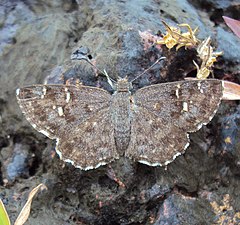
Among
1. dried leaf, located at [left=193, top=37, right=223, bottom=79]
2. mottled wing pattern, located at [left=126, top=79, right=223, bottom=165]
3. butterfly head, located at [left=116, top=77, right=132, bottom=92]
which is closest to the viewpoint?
mottled wing pattern, located at [left=126, top=79, right=223, bottom=165]

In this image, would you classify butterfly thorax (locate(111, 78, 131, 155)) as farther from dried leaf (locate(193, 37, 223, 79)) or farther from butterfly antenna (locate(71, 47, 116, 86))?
dried leaf (locate(193, 37, 223, 79))

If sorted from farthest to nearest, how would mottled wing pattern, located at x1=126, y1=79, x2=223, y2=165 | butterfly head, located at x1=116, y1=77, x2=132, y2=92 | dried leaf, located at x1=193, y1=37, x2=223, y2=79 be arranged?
1. dried leaf, located at x1=193, y1=37, x2=223, y2=79
2. butterfly head, located at x1=116, y1=77, x2=132, y2=92
3. mottled wing pattern, located at x1=126, y1=79, x2=223, y2=165

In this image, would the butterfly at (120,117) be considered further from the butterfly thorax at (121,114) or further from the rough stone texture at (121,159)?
the rough stone texture at (121,159)

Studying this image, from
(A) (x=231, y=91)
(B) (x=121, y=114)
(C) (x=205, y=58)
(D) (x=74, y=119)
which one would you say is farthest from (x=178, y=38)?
(D) (x=74, y=119)

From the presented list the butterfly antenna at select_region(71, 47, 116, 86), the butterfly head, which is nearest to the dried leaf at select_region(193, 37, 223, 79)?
the butterfly head

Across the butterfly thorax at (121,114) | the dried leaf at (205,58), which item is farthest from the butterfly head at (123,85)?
the dried leaf at (205,58)

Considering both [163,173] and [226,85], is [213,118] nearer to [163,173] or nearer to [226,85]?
[226,85]

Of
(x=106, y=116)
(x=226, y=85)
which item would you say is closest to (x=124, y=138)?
(x=106, y=116)
